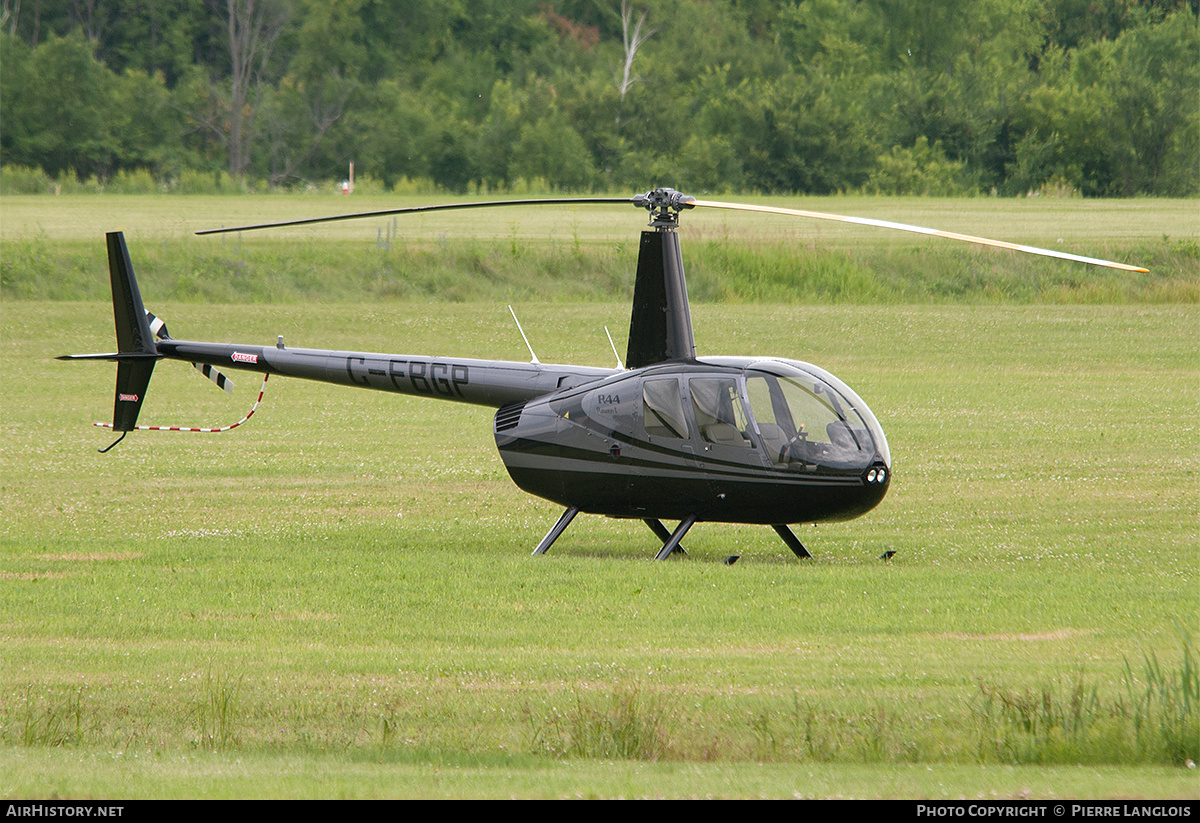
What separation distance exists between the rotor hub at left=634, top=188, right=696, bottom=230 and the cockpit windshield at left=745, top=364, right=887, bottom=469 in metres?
1.67

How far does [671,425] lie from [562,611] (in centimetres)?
258

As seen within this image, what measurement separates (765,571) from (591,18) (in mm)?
85132

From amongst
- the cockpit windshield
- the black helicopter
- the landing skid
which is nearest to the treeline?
the black helicopter

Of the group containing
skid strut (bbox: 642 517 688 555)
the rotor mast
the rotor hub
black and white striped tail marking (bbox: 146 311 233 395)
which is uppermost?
the rotor hub

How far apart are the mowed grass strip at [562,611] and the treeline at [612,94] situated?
47.8m

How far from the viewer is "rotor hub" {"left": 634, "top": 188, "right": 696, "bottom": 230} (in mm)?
13219

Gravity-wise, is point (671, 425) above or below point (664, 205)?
below

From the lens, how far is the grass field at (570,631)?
7.79 meters

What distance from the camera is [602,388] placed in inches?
557

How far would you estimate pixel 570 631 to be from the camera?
11148 mm

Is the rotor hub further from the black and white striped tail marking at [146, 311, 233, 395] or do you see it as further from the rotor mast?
the black and white striped tail marking at [146, 311, 233, 395]

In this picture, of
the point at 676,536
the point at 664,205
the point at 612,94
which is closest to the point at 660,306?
the point at 664,205

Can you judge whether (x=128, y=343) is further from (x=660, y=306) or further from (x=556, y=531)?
(x=660, y=306)

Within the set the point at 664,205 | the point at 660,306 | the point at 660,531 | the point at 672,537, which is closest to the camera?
the point at 664,205
